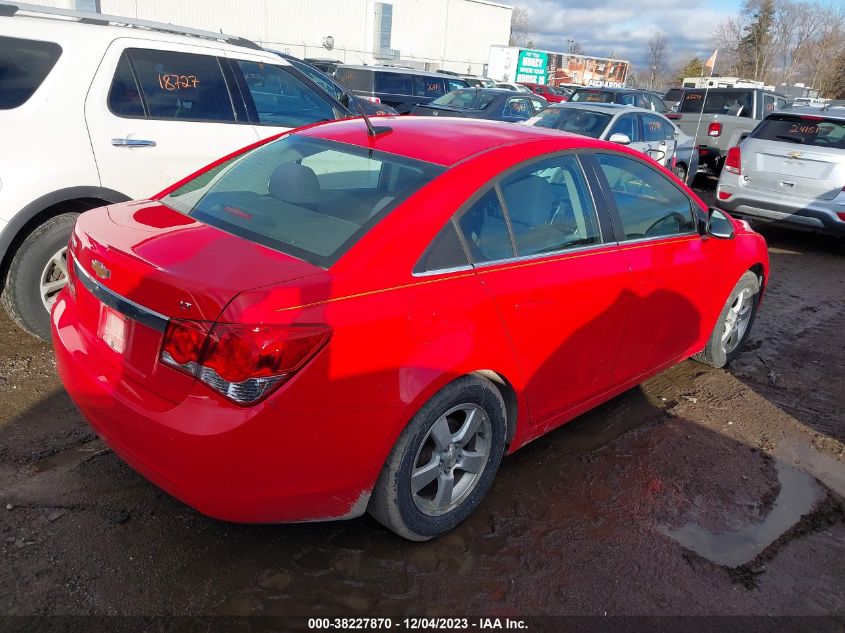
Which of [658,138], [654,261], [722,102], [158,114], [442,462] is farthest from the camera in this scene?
[722,102]

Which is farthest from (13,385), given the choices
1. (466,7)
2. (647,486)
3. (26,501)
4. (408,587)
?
(466,7)

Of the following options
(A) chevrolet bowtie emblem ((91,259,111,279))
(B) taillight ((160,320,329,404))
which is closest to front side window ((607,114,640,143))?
(A) chevrolet bowtie emblem ((91,259,111,279))

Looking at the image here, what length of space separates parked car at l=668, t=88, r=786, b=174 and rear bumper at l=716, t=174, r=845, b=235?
3948 mm

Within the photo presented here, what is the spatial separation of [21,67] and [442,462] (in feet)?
11.4

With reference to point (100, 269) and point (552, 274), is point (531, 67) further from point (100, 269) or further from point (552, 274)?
point (100, 269)

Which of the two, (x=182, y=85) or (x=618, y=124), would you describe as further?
(x=618, y=124)

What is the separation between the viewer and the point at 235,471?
2273mm

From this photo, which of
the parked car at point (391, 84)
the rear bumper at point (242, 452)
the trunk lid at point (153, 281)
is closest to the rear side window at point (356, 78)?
the parked car at point (391, 84)

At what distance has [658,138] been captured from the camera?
1160 centimetres

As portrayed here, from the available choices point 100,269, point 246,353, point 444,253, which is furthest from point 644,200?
point 100,269

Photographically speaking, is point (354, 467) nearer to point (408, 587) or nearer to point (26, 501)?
point (408, 587)

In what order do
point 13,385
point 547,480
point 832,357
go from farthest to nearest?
point 832,357, point 13,385, point 547,480

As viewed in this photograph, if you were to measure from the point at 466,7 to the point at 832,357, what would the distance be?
49.7 meters

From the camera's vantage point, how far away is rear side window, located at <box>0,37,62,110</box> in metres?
4.11
